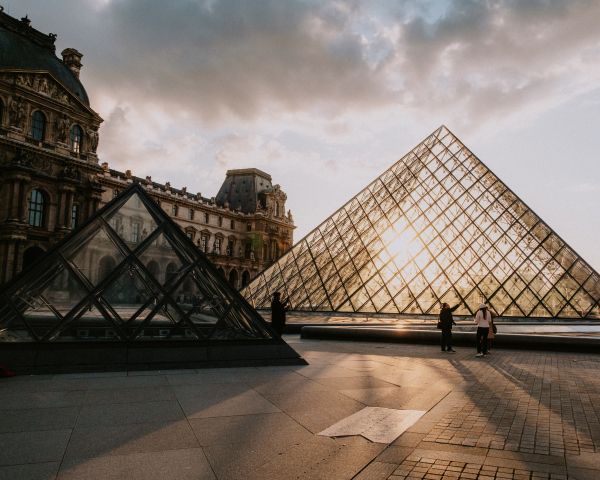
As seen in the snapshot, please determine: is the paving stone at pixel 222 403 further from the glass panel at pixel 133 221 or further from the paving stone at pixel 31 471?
the glass panel at pixel 133 221

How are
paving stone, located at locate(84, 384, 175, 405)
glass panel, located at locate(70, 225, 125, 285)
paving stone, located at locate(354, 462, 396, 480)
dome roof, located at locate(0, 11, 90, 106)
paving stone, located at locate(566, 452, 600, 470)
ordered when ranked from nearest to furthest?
paving stone, located at locate(354, 462, 396, 480) → paving stone, located at locate(566, 452, 600, 470) → paving stone, located at locate(84, 384, 175, 405) → glass panel, located at locate(70, 225, 125, 285) → dome roof, located at locate(0, 11, 90, 106)

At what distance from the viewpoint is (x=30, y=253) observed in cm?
3672

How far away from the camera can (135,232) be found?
26.8ft

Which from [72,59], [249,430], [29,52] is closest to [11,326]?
[249,430]

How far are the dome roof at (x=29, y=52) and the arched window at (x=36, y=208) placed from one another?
371 inches

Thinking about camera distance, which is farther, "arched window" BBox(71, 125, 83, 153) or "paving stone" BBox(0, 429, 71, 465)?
"arched window" BBox(71, 125, 83, 153)

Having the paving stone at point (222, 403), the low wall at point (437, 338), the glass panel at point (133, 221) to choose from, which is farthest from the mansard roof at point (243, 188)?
the paving stone at point (222, 403)

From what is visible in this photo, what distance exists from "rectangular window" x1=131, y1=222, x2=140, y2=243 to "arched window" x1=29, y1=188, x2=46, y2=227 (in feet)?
112

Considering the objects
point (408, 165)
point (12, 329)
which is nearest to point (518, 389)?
point (12, 329)

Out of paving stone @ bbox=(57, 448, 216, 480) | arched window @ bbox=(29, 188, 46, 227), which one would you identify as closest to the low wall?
paving stone @ bbox=(57, 448, 216, 480)

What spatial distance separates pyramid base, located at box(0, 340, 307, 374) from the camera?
6.49 meters

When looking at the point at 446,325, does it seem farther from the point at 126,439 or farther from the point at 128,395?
the point at 126,439

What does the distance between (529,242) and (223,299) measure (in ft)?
57.6

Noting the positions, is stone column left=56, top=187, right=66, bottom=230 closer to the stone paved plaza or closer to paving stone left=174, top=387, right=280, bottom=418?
the stone paved plaza
